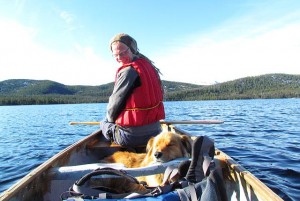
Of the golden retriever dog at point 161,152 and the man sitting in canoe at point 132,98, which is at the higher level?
the man sitting in canoe at point 132,98

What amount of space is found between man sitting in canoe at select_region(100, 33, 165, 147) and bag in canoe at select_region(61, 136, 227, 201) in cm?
219

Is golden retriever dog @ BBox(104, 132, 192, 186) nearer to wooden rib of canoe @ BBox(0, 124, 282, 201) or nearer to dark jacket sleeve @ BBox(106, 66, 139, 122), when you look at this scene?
wooden rib of canoe @ BBox(0, 124, 282, 201)

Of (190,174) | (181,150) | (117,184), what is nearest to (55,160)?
(117,184)

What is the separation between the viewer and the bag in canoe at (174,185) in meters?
2.79

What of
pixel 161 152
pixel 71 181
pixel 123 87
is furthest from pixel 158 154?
pixel 123 87

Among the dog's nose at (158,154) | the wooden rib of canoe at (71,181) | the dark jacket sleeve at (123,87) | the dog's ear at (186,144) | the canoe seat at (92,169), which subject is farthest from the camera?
the dark jacket sleeve at (123,87)

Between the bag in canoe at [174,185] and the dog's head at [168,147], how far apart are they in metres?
0.77

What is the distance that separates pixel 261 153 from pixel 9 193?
377 inches

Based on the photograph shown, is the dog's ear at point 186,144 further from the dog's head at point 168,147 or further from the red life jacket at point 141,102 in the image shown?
the red life jacket at point 141,102

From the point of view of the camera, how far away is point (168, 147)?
4.60m

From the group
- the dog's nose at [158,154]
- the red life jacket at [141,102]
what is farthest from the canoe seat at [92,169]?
the red life jacket at [141,102]

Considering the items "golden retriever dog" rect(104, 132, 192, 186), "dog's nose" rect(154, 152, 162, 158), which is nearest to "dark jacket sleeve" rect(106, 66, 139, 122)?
"golden retriever dog" rect(104, 132, 192, 186)

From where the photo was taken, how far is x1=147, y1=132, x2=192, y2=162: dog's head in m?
4.49

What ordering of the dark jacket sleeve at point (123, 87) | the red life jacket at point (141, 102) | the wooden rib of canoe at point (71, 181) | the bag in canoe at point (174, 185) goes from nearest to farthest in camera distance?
the bag in canoe at point (174, 185), the wooden rib of canoe at point (71, 181), the dark jacket sleeve at point (123, 87), the red life jacket at point (141, 102)
